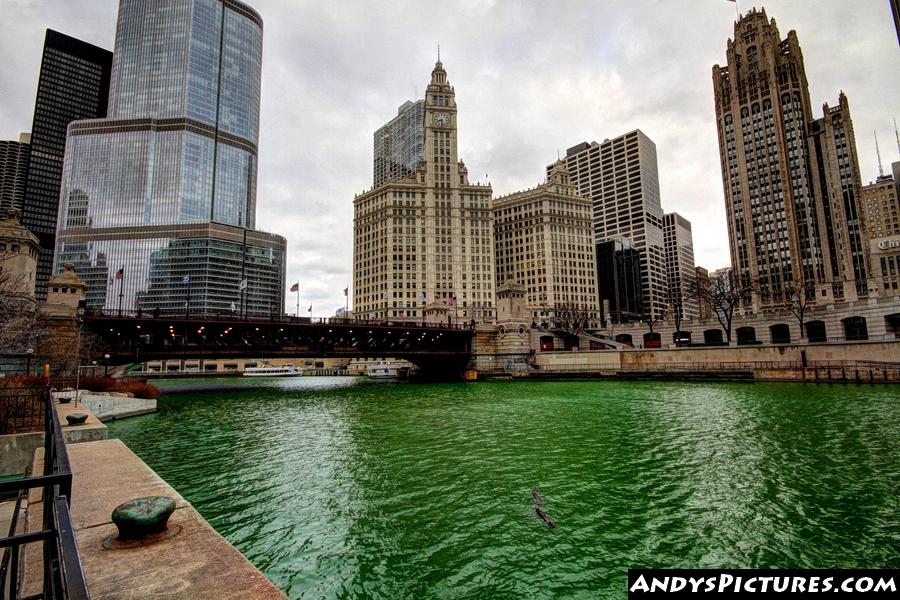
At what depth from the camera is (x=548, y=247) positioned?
173 meters

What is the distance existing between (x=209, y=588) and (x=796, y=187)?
20083cm

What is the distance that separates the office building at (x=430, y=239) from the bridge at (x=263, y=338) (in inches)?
2478

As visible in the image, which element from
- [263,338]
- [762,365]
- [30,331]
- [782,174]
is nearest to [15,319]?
[30,331]

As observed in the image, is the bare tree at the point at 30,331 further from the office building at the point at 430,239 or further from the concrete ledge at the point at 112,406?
the office building at the point at 430,239

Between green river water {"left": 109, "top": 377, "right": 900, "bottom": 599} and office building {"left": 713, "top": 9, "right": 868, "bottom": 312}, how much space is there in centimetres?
14555

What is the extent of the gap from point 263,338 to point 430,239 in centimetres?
9563

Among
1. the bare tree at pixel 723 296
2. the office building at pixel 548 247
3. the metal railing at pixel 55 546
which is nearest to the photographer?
the metal railing at pixel 55 546

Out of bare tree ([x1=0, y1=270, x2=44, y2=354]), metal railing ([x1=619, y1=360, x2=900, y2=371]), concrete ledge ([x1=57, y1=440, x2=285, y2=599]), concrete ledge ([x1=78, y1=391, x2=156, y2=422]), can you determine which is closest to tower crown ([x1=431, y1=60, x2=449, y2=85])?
metal railing ([x1=619, y1=360, x2=900, y2=371])

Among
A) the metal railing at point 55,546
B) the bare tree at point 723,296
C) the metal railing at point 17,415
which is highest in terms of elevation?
the bare tree at point 723,296

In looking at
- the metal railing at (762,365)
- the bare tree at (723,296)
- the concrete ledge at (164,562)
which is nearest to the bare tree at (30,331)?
the concrete ledge at (164,562)

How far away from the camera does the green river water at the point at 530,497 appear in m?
10.5

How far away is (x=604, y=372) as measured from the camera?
75.7 metres

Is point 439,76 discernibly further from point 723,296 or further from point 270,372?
point 723,296

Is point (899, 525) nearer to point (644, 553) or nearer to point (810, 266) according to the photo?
point (644, 553)
